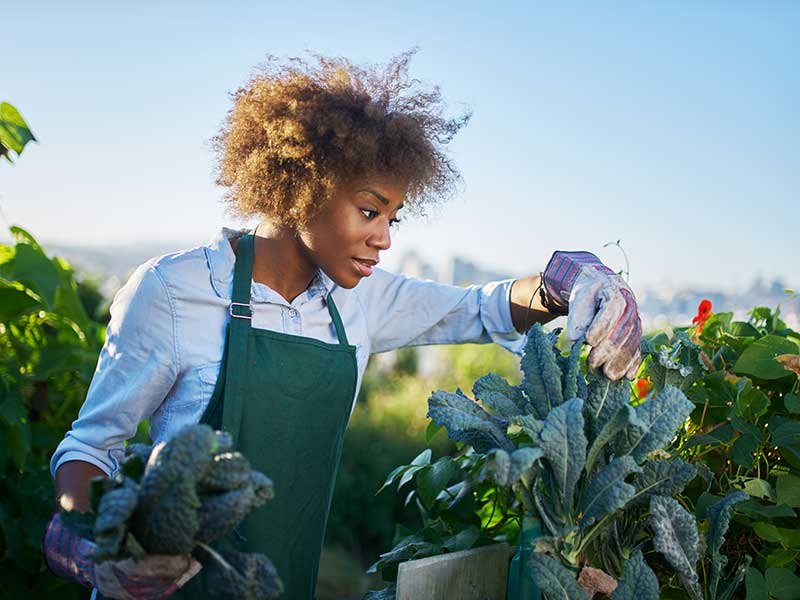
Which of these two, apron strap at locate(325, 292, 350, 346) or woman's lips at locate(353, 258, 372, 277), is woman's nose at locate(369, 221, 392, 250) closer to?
woman's lips at locate(353, 258, 372, 277)

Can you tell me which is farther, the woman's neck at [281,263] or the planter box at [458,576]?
the woman's neck at [281,263]

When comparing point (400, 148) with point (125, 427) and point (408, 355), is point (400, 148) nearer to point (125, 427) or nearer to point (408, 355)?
point (125, 427)

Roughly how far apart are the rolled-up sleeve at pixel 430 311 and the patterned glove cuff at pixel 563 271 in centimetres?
17

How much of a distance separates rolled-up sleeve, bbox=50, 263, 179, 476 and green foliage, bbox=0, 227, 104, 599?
0.92 m

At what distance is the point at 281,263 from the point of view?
1357mm

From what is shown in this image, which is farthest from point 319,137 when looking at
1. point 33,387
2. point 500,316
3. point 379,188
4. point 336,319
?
point 33,387

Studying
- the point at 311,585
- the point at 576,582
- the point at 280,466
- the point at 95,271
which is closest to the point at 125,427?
the point at 280,466

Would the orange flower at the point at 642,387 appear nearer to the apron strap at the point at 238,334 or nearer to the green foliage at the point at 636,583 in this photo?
the green foliage at the point at 636,583

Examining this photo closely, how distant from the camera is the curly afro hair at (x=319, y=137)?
1271 millimetres

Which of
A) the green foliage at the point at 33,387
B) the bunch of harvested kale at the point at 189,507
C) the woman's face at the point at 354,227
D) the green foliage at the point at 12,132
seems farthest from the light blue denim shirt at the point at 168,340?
the green foliage at the point at 33,387

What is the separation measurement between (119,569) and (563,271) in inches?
31.7

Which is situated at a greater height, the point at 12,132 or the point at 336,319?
the point at 12,132

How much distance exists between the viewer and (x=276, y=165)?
1314 mm

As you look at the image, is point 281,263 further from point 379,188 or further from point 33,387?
point 33,387
